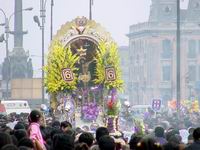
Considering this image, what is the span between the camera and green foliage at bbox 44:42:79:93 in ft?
96.7

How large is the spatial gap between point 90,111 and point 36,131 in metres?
12.5

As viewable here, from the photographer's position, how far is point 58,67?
2950 centimetres

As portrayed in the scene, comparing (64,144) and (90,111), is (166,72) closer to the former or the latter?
(90,111)

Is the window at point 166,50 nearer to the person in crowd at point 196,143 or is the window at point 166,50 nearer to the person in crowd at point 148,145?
the person in crowd at point 196,143

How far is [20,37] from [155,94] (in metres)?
28.1

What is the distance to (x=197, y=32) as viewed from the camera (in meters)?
128

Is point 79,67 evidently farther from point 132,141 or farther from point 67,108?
point 132,141

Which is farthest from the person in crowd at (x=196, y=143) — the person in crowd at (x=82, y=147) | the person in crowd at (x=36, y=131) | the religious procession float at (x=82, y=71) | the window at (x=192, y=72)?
the window at (x=192, y=72)

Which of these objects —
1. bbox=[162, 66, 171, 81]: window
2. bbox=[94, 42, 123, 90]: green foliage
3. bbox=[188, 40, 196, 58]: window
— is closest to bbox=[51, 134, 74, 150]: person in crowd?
bbox=[94, 42, 123, 90]: green foliage

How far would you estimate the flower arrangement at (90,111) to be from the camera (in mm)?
30000

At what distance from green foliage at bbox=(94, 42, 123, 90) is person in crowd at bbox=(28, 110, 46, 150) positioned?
1117cm

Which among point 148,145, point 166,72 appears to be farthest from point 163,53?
point 148,145

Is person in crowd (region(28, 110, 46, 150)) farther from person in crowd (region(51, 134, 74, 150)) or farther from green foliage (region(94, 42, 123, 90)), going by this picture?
green foliage (region(94, 42, 123, 90))

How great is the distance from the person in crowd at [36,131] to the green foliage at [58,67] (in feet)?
37.2
